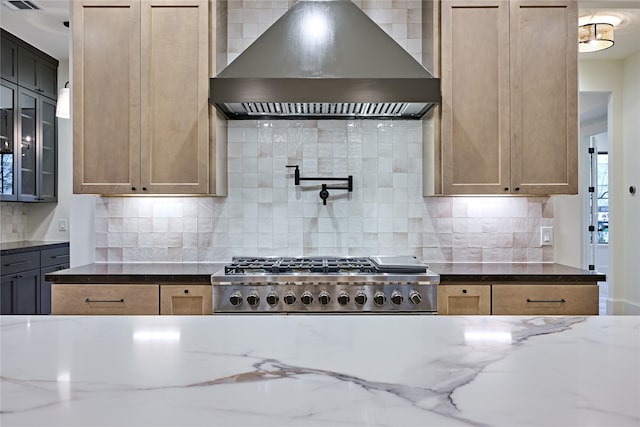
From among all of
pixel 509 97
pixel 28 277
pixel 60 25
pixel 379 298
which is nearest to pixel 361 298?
pixel 379 298

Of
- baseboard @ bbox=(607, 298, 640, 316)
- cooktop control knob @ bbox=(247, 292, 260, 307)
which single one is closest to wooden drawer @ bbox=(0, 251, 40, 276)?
cooktop control knob @ bbox=(247, 292, 260, 307)

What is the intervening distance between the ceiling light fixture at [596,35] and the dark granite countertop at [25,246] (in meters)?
5.25

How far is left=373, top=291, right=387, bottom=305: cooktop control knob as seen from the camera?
8.11 feet

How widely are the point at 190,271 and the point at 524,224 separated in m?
2.17

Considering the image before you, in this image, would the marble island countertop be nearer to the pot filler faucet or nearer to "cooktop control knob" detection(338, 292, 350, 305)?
"cooktop control knob" detection(338, 292, 350, 305)

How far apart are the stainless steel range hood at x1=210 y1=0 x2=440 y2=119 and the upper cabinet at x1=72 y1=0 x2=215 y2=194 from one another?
0.78 ft

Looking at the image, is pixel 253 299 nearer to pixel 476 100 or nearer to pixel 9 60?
pixel 476 100

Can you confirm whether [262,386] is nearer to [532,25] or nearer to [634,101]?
[532,25]

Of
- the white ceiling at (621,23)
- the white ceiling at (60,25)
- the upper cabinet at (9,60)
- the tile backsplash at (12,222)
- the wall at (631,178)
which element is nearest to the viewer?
the white ceiling at (621,23)

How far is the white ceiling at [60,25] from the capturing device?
11.0 ft

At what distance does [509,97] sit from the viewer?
2.84m

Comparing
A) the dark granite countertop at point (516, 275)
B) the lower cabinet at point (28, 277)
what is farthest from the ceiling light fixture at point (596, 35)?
the lower cabinet at point (28, 277)

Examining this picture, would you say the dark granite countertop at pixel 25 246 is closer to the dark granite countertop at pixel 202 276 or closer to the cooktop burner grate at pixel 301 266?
the dark granite countertop at pixel 202 276

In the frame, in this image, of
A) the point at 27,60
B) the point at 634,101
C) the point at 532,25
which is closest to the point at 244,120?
the point at 532,25
